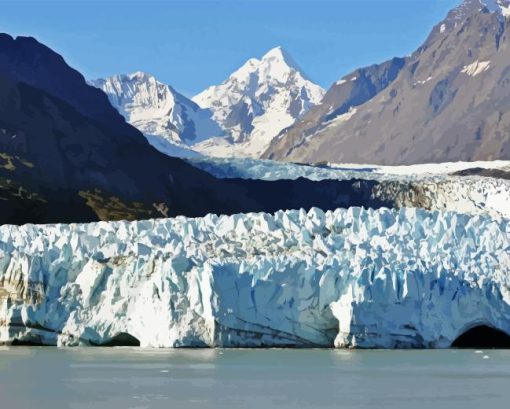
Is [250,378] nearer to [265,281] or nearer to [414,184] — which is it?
[265,281]

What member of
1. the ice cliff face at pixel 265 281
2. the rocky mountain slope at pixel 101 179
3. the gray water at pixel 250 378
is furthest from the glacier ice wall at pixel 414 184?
the gray water at pixel 250 378

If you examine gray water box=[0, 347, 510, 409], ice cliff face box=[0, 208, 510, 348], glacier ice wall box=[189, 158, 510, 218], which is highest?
glacier ice wall box=[189, 158, 510, 218]

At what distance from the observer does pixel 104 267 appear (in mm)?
31594

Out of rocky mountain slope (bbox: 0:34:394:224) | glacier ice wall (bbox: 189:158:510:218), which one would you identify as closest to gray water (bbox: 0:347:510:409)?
glacier ice wall (bbox: 189:158:510:218)

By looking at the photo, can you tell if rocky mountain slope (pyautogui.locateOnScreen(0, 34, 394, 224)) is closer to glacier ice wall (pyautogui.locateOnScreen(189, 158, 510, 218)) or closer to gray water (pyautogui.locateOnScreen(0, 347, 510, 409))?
glacier ice wall (pyautogui.locateOnScreen(189, 158, 510, 218))

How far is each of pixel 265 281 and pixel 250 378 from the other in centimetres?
595

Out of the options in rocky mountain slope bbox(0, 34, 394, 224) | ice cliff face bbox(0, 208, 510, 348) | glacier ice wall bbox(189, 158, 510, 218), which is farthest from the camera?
rocky mountain slope bbox(0, 34, 394, 224)

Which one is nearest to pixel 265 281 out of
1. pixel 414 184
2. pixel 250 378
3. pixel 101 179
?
pixel 250 378

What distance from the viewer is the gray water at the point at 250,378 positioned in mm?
20344

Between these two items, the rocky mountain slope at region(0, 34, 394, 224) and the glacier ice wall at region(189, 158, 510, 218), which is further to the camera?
the rocky mountain slope at region(0, 34, 394, 224)

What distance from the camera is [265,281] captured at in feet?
97.4

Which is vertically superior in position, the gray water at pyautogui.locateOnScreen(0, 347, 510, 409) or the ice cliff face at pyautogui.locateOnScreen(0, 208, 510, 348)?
the ice cliff face at pyautogui.locateOnScreen(0, 208, 510, 348)

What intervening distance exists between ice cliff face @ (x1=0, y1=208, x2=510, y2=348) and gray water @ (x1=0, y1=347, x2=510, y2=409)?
23.4 inches

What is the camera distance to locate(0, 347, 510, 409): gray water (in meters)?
20.3
